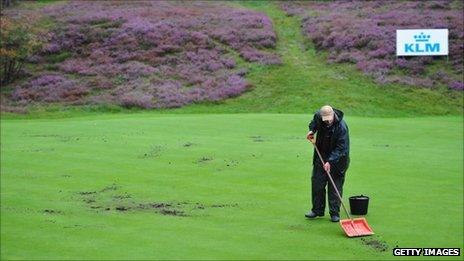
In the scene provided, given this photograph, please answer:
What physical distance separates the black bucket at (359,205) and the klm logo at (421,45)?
138ft

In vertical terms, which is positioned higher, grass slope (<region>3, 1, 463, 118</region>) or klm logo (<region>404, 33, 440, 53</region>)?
klm logo (<region>404, 33, 440, 53</region>)

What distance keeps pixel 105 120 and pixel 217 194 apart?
72.6ft

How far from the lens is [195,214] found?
68.8ft

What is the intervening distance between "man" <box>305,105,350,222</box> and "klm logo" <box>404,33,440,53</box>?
42.8m

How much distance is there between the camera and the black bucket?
20312 mm

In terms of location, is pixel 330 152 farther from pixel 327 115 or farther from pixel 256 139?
pixel 256 139

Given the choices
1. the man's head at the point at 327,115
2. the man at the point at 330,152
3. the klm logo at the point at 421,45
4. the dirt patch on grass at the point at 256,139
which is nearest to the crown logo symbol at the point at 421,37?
the klm logo at the point at 421,45

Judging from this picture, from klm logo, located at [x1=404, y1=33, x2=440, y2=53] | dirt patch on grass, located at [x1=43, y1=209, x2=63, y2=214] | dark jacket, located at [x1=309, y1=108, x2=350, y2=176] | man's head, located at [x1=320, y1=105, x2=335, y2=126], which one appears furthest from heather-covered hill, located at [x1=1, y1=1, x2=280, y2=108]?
man's head, located at [x1=320, y1=105, x2=335, y2=126]

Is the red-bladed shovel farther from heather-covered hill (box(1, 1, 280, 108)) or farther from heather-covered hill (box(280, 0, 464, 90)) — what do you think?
heather-covered hill (box(280, 0, 464, 90))

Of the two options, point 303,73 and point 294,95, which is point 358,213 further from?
point 303,73

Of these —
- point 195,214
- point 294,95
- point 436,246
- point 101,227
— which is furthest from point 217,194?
point 294,95

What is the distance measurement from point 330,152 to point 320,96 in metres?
32.6

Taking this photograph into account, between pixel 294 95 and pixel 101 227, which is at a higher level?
pixel 101 227

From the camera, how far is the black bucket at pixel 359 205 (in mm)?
20312
